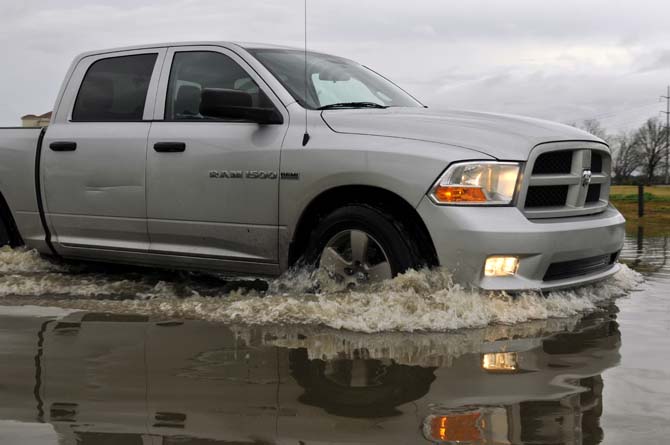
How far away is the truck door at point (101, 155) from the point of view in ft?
19.5

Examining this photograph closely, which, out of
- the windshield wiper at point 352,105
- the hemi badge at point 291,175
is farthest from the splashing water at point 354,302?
the windshield wiper at point 352,105

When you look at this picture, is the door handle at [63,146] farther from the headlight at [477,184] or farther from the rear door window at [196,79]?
the headlight at [477,184]

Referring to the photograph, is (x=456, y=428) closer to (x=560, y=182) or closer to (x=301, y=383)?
(x=301, y=383)

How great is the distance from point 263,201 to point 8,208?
9.14 feet

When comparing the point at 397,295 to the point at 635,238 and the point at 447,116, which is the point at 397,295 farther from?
the point at 635,238

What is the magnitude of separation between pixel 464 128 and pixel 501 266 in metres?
0.81

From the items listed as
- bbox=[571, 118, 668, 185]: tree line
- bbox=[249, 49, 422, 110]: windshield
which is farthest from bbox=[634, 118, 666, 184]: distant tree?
bbox=[249, 49, 422, 110]: windshield

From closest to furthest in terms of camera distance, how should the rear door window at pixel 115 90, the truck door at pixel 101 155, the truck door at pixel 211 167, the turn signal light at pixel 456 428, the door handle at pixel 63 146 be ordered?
the turn signal light at pixel 456 428
the truck door at pixel 211 167
the truck door at pixel 101 155
the rear door window at pixel 115 90
the door handle at pixel 63 146

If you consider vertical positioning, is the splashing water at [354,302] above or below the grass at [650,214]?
above

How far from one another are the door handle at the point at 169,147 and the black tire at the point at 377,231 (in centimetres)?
122

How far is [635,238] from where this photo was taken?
11031mm

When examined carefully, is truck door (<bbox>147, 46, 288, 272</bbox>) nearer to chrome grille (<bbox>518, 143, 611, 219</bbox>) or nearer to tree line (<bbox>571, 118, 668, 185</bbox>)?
chrome grille (<bbox>518, 143, 611, 219</bbox>)

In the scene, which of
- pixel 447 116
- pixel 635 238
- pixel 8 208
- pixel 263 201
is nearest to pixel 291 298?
pixel 263 201

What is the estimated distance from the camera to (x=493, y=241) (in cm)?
448
